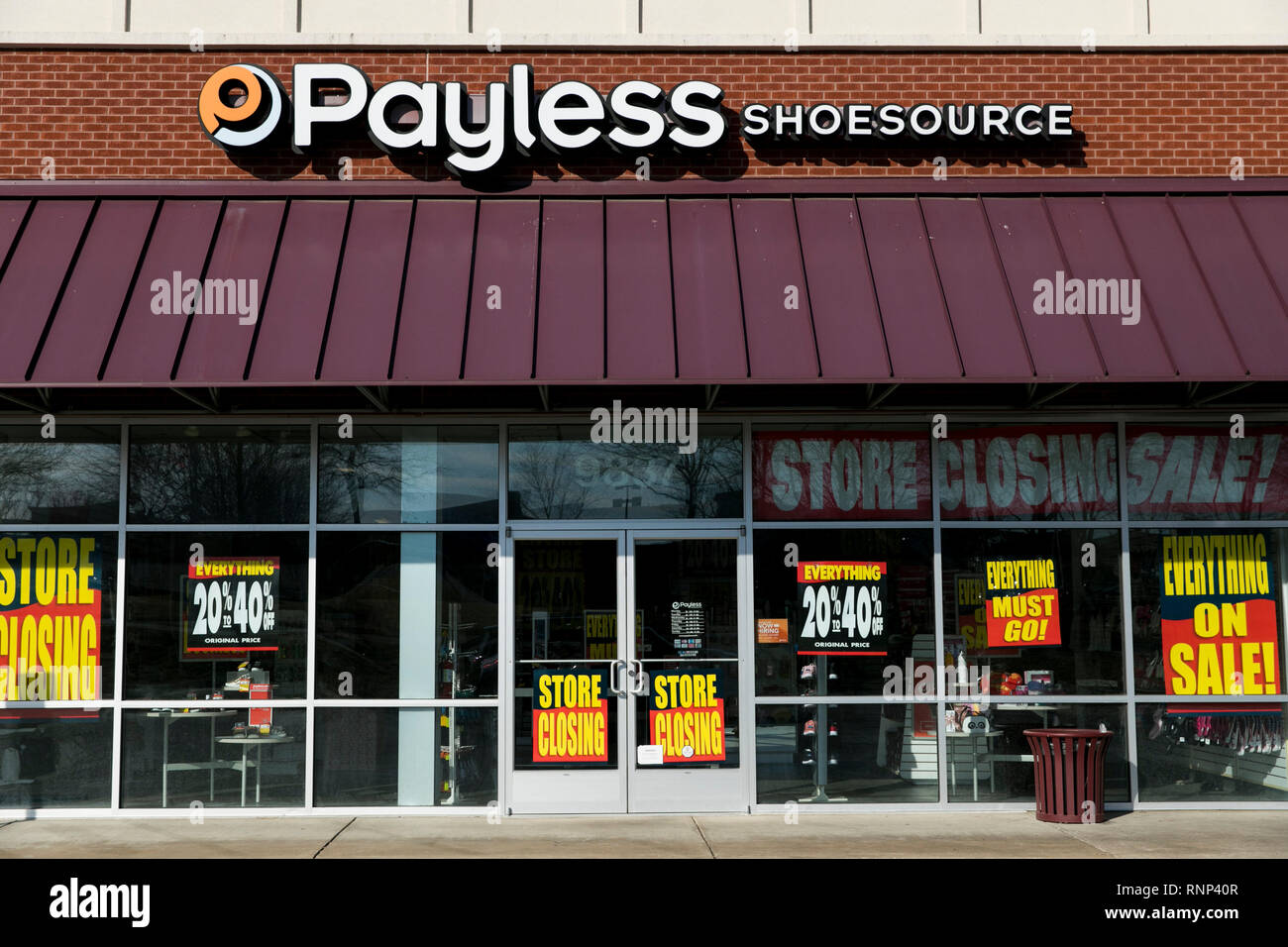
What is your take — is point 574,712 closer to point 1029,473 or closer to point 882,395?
point 882,395

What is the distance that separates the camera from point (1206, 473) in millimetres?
11172

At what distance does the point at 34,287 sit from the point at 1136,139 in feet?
32.3

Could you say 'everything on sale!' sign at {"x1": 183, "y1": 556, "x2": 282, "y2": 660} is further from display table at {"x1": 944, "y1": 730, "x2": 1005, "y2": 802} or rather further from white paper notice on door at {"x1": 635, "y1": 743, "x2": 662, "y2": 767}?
display table at {"x1": 944, "y1": 730, "x2": 1005, "y2": 802}

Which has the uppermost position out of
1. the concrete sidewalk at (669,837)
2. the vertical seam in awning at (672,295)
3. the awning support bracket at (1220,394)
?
the vertical seam in awning at (672,295)

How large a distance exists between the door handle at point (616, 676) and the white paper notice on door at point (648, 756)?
1.65ft

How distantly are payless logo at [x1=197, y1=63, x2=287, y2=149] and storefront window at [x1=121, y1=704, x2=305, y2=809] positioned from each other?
5.08 m

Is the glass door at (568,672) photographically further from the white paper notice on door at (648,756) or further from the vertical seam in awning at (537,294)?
the vertical seam in awning at (537,294)

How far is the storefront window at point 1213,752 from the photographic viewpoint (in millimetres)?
10961

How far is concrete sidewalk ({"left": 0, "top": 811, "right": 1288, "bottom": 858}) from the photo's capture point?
365 inches

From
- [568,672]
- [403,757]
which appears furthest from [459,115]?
[403,757]

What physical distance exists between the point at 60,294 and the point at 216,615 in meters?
2.99
